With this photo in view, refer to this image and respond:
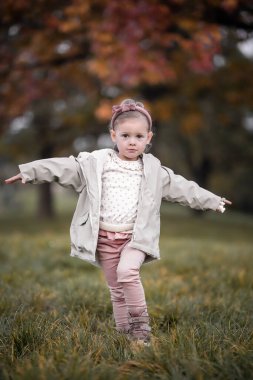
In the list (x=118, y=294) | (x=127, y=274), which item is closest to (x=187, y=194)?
(x=127, y=274)

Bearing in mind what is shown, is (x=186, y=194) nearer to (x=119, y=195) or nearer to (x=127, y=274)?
(x=119, y=195)

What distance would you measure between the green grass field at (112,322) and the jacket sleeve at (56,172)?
102cm

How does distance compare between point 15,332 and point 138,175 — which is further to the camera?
point 138,175

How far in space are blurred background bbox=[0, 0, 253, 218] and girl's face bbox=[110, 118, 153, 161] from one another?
13.3 ft

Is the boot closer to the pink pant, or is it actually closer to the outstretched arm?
the pink pant

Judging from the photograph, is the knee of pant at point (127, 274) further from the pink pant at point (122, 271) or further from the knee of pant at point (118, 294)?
the knee of pant at point (118, 294)

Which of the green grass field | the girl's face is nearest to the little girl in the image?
the girl's face

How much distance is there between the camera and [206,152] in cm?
1959

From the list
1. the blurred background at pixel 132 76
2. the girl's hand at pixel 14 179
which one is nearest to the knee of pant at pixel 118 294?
the girl's hand at pixel 14 179

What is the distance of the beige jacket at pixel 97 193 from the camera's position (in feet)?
10.6

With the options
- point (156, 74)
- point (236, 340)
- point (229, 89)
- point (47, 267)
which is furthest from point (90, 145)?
point (236, 340)

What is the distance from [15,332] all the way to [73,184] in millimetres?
1141

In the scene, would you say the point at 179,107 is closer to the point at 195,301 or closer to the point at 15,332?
the point at 195,301

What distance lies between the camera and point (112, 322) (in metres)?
3.53
